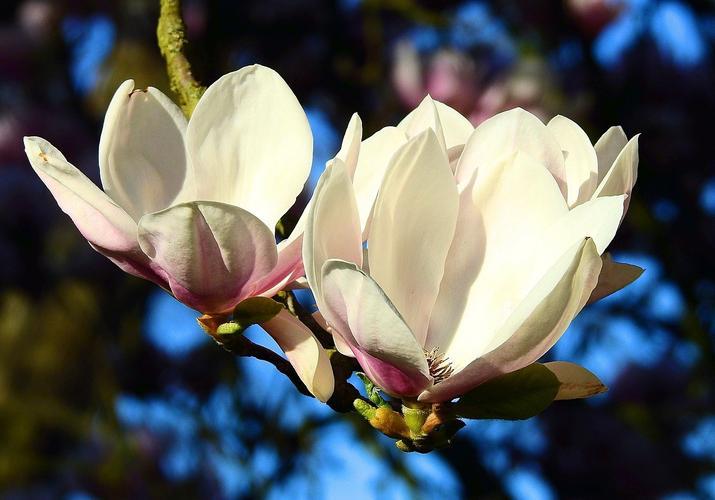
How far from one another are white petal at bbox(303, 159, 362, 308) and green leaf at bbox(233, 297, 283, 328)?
0.04m

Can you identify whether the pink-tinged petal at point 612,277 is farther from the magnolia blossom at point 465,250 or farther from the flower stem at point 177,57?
the flower stem at point 177,57

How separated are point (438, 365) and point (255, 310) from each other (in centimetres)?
8

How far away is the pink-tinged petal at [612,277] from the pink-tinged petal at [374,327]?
11 centimetres

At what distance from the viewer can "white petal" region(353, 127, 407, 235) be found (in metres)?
0.45

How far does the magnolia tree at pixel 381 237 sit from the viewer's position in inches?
15.4

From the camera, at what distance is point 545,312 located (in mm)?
373

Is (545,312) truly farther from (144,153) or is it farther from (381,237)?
(144,153)

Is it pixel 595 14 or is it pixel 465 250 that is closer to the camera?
pixel 465 250

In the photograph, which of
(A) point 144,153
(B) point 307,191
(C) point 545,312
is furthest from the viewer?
(B) point 307,191

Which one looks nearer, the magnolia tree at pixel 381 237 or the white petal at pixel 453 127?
the magnolia tree at pixel 381 237

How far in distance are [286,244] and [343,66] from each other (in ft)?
4.06

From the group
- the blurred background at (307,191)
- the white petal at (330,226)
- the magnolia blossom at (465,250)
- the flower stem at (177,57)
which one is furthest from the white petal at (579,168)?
the blurred background at (307,191)

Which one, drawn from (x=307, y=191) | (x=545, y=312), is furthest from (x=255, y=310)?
(x=307, y=191)

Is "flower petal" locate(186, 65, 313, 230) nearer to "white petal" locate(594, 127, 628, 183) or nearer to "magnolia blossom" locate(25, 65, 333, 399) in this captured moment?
"magnolia blossom" locate(25, 65, 333, 399)
